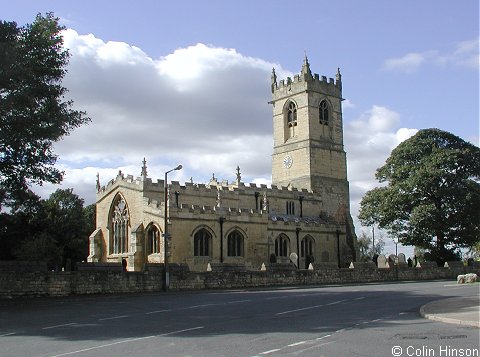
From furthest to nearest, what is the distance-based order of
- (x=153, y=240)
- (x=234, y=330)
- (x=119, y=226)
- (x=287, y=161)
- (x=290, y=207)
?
(x=287, y=161)
(x=290, y=207)
(x=119, y=226)
(x=153, y=240)
(x=234, y=330)

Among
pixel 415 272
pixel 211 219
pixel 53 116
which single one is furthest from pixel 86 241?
pixel 53 116

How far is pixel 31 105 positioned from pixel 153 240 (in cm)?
2477

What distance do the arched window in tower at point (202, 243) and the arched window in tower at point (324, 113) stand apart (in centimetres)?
2620

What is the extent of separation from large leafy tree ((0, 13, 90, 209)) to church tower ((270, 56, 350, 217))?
41264 mm

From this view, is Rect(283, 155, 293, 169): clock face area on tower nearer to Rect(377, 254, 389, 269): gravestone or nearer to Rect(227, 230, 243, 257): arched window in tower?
Rect(227, 230, 243, 257): arched window in tower

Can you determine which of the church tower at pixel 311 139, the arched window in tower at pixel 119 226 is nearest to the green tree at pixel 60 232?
the arched window in tower at pixel 119 226

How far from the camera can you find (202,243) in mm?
45719

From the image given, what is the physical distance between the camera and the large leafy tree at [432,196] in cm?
4578

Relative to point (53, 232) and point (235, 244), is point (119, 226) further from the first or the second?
point (53, 232)

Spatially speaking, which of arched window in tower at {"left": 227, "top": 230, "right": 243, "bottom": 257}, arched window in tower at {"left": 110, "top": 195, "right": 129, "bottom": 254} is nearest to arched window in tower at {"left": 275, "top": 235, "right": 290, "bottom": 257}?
arched window in tower at {"left": 227, "top": 230, "right": 243, "bottom": 257}

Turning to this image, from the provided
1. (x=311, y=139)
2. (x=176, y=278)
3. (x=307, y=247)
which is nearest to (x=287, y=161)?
(x=311, y=139)

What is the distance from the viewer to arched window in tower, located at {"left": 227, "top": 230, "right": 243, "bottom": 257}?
47.0m

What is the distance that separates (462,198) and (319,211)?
18087mm

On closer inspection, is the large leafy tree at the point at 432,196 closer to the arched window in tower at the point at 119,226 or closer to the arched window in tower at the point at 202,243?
the arched window in tower at the point at 202,243
